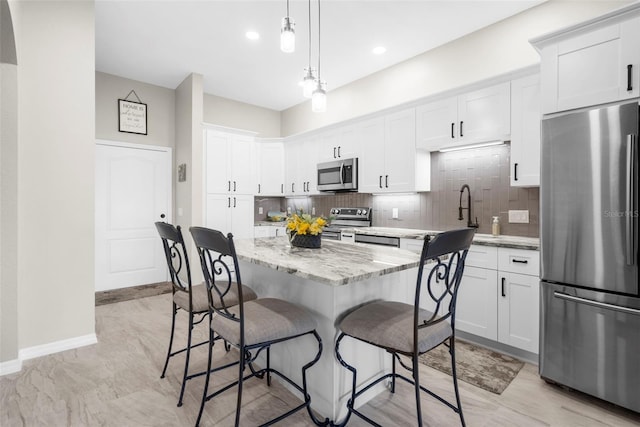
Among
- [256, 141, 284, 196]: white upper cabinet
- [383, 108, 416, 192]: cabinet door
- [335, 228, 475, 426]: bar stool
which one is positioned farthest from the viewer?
[256, 141, 284, 196]: white upper cabinet

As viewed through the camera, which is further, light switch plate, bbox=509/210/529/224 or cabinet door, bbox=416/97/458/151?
cabinet door, bbox=416/97/458/151

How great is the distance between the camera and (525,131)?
2.69 metres

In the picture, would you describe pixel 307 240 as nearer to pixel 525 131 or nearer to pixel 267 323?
pixel 267 323

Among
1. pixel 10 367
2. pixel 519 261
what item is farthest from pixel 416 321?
pixel 10 367

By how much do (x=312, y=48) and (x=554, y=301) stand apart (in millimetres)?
3400

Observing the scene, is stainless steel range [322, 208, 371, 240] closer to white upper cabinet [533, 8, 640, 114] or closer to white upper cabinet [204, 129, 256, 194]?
white upper cabinet [204, 129, 256, 194]

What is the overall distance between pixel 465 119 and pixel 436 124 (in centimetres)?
31

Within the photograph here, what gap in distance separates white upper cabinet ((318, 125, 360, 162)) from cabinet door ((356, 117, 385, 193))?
0.40 ft

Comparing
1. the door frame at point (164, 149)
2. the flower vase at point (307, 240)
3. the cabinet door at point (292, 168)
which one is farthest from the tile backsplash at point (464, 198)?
the door frame at point (164, 149)

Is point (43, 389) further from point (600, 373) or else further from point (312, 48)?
point (312, 48)

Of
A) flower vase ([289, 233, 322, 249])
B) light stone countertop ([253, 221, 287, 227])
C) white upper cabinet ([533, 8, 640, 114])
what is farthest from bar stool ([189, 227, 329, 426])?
light stone countertop ([253, 221, 287, 227])

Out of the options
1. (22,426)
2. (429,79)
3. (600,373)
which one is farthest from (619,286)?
(22,426)

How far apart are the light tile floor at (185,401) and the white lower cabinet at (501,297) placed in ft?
0.91

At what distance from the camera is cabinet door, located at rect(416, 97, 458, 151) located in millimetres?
3203
